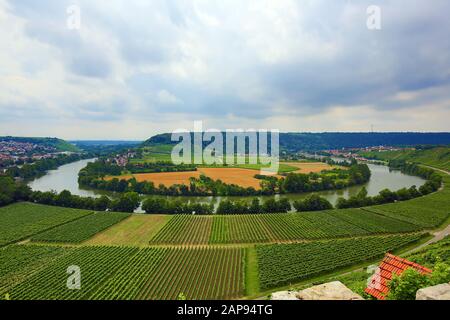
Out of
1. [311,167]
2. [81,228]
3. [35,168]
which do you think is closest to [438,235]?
[81,228]

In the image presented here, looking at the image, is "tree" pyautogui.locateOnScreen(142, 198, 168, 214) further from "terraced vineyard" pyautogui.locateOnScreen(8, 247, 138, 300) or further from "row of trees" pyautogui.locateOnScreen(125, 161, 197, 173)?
"row of trees" pyautogui.locateOnScreen(125, 161, 197, 173)

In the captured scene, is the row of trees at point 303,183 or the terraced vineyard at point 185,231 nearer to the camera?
the terraced vineyard at point 185,231

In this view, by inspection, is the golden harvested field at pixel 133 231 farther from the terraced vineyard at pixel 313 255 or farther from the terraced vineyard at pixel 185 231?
the terraced vineyard at pixel 313 255

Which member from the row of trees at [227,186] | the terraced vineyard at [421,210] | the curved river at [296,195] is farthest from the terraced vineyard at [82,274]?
the terraced vineyard at [421,210]

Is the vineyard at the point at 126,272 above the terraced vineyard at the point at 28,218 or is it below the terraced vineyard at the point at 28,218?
below
